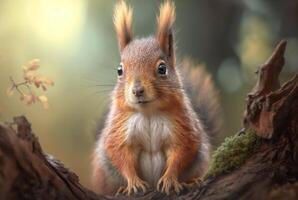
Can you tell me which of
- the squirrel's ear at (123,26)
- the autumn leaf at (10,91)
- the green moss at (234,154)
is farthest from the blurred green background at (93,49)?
the green moss at (234,154)

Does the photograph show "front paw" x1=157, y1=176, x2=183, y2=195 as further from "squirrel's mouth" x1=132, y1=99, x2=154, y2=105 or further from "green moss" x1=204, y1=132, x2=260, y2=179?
"squirrel's mouth" x1=132, y1=99, x2=154, y2=105

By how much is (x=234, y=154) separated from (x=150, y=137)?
230 mm

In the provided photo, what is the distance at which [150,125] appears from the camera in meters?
1.31

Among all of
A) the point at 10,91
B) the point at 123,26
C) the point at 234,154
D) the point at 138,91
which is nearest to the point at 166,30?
the point at 123,26

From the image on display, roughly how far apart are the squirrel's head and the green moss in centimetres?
21

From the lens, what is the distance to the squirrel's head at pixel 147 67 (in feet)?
4.05

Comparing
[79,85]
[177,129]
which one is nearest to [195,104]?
[177,129]

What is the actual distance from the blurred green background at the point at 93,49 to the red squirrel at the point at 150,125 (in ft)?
0.51

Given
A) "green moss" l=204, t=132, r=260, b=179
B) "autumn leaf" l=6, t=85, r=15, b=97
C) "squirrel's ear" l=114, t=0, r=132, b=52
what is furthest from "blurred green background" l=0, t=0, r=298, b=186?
"green moss" l=204, t=132, r=260, b=179

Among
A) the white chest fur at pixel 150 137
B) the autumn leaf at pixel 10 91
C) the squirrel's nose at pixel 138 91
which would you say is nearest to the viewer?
the squirrel's nose at pixel 138 91

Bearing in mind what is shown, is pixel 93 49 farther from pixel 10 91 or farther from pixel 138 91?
pixel 138 91

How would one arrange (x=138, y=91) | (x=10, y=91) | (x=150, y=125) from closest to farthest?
(x=138, y=91) < (x=150, y=125) < (x=10, y=91)

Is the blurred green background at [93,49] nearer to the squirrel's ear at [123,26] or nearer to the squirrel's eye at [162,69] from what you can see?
the squirrel's ear at [123,26]

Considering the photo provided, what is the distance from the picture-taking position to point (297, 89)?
48.6 inches
